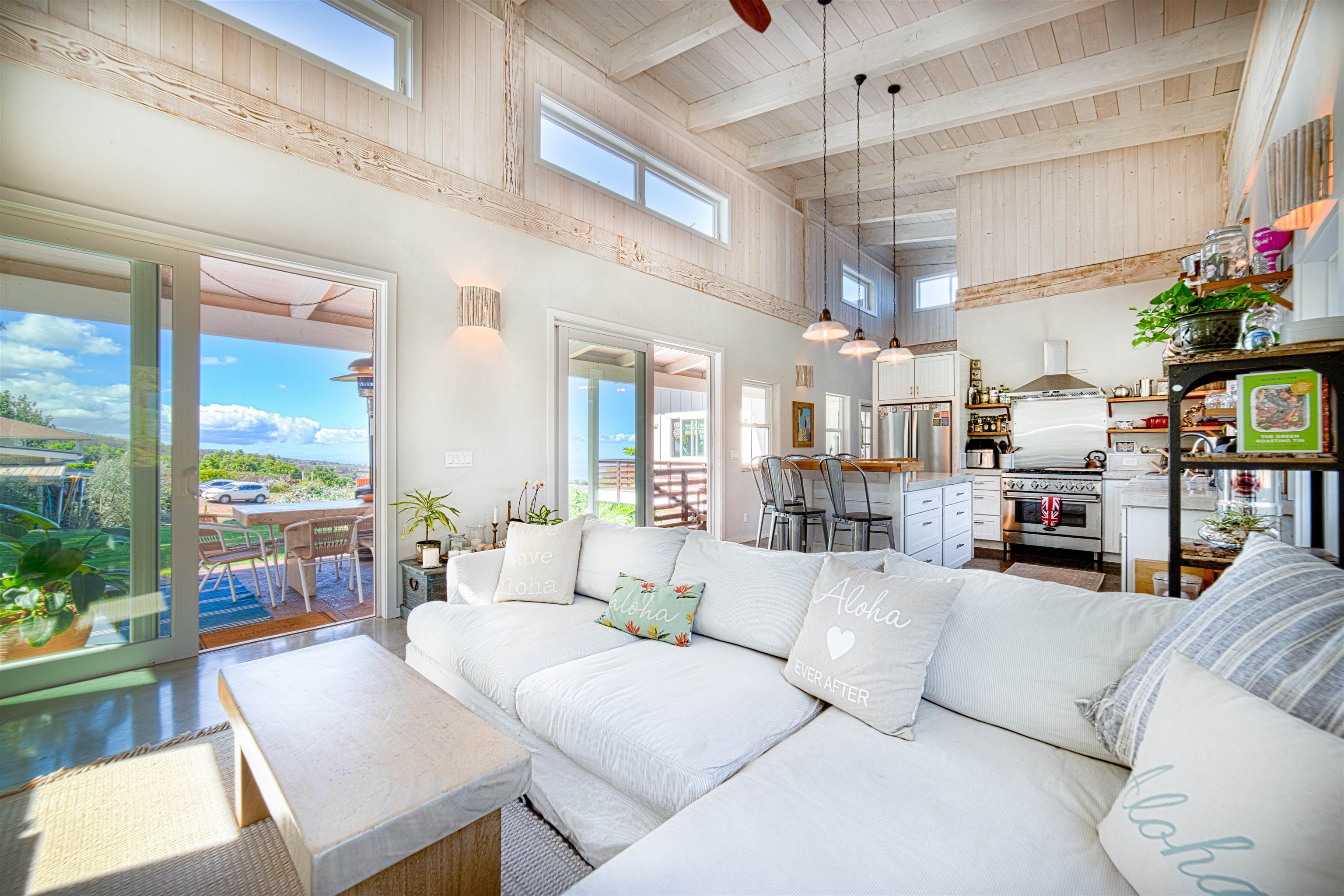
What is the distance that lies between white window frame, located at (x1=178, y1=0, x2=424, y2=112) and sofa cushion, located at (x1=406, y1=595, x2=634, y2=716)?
3.18 m

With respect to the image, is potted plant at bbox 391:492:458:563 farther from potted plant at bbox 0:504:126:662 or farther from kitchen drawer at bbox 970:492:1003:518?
kitchen drawer at bbox 970:492:1003:518

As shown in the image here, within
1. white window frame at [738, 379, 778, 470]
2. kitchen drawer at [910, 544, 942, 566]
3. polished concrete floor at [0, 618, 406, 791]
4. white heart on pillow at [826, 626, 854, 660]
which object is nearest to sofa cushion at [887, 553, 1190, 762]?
white heart on pillow at [826, 626, 854, 660]

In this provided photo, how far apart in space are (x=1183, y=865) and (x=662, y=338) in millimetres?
4996

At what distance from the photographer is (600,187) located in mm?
4879

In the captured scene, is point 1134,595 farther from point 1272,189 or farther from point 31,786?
point 31,786

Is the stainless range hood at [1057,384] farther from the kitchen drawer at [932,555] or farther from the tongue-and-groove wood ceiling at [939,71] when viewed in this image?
the kitchen drawer at [932,555]

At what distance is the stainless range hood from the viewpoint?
238 inches

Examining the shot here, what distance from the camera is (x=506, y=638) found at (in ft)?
6.99

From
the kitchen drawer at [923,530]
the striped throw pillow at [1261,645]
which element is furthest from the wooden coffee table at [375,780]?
the kitchen drawer at [923,530]

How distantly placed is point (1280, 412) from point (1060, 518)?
195 inches

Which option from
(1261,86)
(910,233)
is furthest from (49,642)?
(910,233)

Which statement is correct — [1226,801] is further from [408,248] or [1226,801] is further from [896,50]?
[896,50]

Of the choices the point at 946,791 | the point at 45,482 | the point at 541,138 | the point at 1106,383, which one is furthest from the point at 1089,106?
the point at 45,482

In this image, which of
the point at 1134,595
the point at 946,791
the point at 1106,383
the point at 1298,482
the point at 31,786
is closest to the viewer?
Result: the point at 946,791
